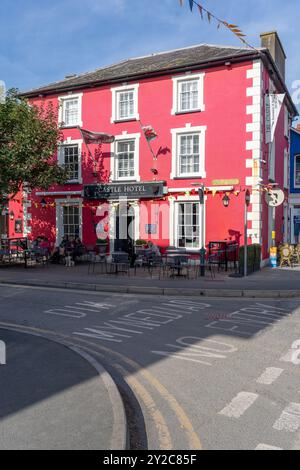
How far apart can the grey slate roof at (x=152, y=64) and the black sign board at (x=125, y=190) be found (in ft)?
17.2

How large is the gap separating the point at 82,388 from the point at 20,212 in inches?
793

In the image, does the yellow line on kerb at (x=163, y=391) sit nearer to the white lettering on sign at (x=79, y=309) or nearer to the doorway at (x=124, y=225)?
the white lettering on sign at (x=79, y=309)

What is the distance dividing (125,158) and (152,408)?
16951mm

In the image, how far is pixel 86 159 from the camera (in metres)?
21.2

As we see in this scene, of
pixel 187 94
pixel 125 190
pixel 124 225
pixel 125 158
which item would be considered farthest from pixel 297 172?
pixel 124 225

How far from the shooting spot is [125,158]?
2055 centimetres

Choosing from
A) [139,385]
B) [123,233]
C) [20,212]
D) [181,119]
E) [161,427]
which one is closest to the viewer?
[161,427]

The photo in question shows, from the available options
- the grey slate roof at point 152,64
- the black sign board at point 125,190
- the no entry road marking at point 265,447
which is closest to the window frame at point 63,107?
the grey slate roof at point 152,64

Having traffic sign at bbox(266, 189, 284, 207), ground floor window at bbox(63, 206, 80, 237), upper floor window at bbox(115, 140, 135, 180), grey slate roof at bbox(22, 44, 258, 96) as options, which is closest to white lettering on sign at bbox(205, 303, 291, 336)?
traffic sign at bbox(266, 189, 284, 207)

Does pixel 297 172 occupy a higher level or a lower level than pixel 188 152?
higher

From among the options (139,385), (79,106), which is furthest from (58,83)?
(139,385)

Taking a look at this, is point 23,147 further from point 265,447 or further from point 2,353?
point 265,447

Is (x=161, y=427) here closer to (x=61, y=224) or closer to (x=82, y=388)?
(x=82, y=388)

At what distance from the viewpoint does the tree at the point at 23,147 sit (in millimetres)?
16656
